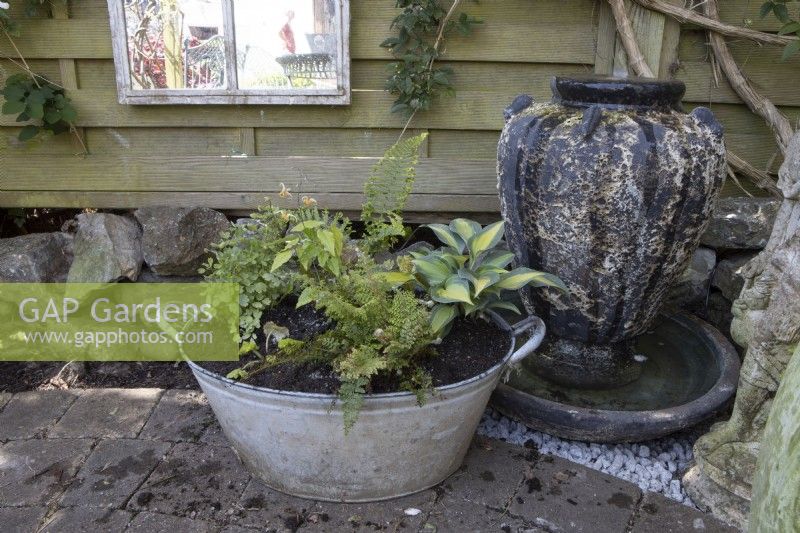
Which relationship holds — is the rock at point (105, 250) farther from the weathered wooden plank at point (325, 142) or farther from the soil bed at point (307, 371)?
the weathered wooden plank at point (325, 142)

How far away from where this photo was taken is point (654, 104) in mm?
2258

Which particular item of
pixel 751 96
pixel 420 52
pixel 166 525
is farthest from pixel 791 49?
pixel 166 525

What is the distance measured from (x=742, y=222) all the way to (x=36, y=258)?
3.20m

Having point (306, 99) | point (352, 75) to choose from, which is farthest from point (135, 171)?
point (352, 75)

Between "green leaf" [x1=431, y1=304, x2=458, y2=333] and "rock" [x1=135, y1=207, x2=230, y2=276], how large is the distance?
1487mm

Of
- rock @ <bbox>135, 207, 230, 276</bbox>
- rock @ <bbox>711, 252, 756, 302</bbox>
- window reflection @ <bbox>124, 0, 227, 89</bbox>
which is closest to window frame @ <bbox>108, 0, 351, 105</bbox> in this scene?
window reflection @ <bbox>124, 0, 227, 89</bbox>

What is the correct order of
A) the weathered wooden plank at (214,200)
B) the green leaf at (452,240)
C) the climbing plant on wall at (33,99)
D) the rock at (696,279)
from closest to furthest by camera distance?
1. the green leaf at (452,240)
2. the climbing plant on wall at (33,99)
3. the rock at (696,279)
4. the weathered wooden plank at (214,200)

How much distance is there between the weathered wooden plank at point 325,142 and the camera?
3.20m

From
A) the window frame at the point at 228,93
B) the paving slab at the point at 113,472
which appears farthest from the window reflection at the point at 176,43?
the paving slab at the point at 113,472

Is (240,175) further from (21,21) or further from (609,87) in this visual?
(609,87)

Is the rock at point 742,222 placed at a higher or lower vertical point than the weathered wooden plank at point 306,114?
lower

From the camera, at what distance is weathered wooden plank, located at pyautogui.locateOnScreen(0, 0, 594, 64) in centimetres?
301

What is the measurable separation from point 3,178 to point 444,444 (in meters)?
2.56

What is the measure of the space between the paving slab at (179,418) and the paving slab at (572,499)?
119 centimetres
